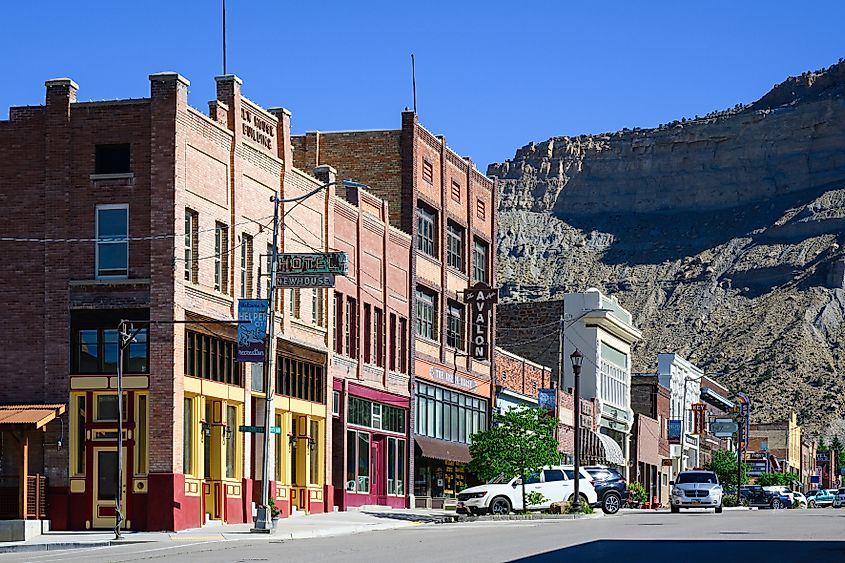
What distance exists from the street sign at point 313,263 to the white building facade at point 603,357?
4210cm

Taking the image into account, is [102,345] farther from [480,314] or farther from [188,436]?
[480,314]

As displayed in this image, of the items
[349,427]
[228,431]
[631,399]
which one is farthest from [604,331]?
[228,431]

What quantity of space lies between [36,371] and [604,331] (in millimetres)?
52357

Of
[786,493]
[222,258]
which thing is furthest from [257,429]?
[786,493]

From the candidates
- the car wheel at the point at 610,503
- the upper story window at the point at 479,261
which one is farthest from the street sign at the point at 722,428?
the car wheel at the point at 610,503

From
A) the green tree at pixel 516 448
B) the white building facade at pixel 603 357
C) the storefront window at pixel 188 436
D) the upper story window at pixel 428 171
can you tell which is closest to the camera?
the storefront window at pixel 188 436

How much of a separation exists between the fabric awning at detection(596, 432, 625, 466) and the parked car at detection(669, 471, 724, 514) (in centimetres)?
1810

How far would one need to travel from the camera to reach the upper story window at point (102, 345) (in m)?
40.8

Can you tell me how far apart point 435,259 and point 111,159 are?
24984 mm

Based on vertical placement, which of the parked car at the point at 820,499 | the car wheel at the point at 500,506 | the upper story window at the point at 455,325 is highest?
the upper story window at the point at 455,325

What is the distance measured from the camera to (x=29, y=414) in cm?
3950

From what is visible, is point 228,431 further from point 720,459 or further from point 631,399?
point 720,459

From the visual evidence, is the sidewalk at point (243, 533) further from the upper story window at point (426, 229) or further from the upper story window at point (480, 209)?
the upper story window at point (480, 209)

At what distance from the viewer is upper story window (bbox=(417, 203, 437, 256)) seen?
62.9 m
